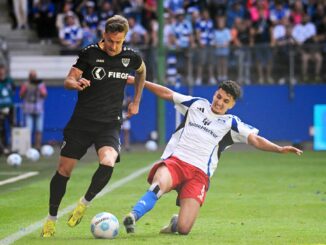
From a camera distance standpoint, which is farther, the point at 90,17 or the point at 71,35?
the point at 90,17

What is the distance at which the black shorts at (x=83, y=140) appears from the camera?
37.0ft

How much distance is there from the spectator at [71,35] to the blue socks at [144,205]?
Answer: 20.8m

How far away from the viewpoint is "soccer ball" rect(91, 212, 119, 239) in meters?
10.8

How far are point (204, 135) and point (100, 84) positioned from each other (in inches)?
50.8

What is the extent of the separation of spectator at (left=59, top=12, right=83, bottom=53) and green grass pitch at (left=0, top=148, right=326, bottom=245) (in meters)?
8.60

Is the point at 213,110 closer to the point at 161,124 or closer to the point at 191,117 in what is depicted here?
the point at 191,117

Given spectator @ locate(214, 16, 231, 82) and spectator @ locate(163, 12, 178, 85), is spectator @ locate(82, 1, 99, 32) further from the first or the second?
spectator @ locate(214, 16, 231, 82)

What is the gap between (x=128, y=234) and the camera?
11164 mm

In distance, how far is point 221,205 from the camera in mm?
14703

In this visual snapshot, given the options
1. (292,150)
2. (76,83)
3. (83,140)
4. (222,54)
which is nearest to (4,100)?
(222,54)

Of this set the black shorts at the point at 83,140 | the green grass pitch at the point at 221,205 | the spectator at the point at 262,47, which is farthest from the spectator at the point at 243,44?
the black shorts at the point at 83,140

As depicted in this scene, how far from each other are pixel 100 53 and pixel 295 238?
2.73 meters

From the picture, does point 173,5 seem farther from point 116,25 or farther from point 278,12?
point 116,25

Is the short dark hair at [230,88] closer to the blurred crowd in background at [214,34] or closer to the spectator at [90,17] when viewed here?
the blurred crowd in background at [214,34]
